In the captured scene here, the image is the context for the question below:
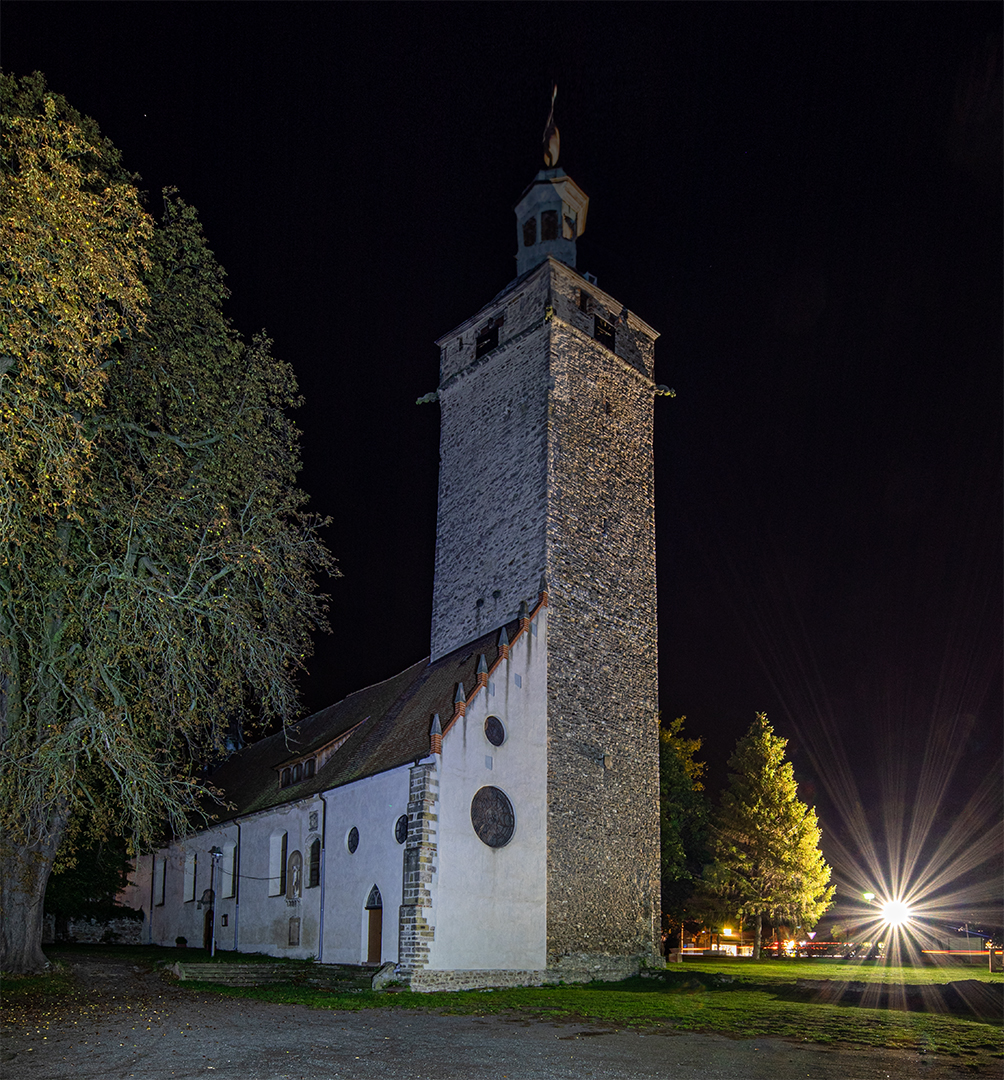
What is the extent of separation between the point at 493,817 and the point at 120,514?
413 inches

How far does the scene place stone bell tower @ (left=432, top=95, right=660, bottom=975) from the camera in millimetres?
22062

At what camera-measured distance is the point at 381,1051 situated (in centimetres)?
1038

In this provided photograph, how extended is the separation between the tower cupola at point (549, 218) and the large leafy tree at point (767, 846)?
1964 cm

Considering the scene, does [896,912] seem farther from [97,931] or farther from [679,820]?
[97,931]

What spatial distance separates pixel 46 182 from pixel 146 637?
6.51 m

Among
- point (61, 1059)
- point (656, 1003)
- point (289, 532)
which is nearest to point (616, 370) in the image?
point (289, 532)

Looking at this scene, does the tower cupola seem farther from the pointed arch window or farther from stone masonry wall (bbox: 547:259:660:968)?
the pointed arch window

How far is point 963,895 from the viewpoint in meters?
40.6

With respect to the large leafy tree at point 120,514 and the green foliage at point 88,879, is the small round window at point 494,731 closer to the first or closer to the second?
the large leafy tree at point 120,514

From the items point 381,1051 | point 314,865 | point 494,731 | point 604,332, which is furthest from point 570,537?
point 381,1051

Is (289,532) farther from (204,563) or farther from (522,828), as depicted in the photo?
(522,828)

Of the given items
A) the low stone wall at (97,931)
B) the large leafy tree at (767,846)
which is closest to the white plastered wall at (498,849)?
the large leafy tree at (767,846)

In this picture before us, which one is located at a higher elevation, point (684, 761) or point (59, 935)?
point (684, 761)

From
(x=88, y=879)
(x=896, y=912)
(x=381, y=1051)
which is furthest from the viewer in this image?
(x=896, y=912)
